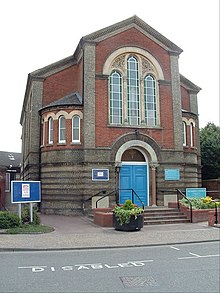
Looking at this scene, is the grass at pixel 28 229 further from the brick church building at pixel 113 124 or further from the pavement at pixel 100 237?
the brick church building at pixel 113 124

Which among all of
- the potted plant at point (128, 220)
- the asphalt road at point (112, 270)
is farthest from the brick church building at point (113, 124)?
the asphalt road at point (112, 270)

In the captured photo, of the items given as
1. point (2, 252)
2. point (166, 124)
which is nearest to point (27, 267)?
point (2, 252)

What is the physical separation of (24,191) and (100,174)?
5487 mm

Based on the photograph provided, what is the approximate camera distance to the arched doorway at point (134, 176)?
20.4m

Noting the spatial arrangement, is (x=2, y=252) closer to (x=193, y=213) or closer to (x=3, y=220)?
(x=3, y=220)

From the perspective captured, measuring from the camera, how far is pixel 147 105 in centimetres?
2181

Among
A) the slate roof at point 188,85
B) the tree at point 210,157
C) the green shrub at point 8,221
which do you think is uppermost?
the slate roof at point 188,85

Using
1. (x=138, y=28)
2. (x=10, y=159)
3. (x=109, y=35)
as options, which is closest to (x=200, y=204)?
(x=109, y=35)

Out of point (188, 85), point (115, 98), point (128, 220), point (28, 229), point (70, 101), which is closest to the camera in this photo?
point (28, 229)

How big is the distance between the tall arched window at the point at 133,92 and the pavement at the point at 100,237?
7.69 metres

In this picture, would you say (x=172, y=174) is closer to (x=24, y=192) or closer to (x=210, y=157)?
(x=24, y=192)

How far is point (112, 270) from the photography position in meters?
7.59

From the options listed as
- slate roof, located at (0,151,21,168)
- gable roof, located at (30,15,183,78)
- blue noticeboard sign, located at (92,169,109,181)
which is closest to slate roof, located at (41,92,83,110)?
gable roof, located at (30,15,183,78)

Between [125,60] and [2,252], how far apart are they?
1529 cm
